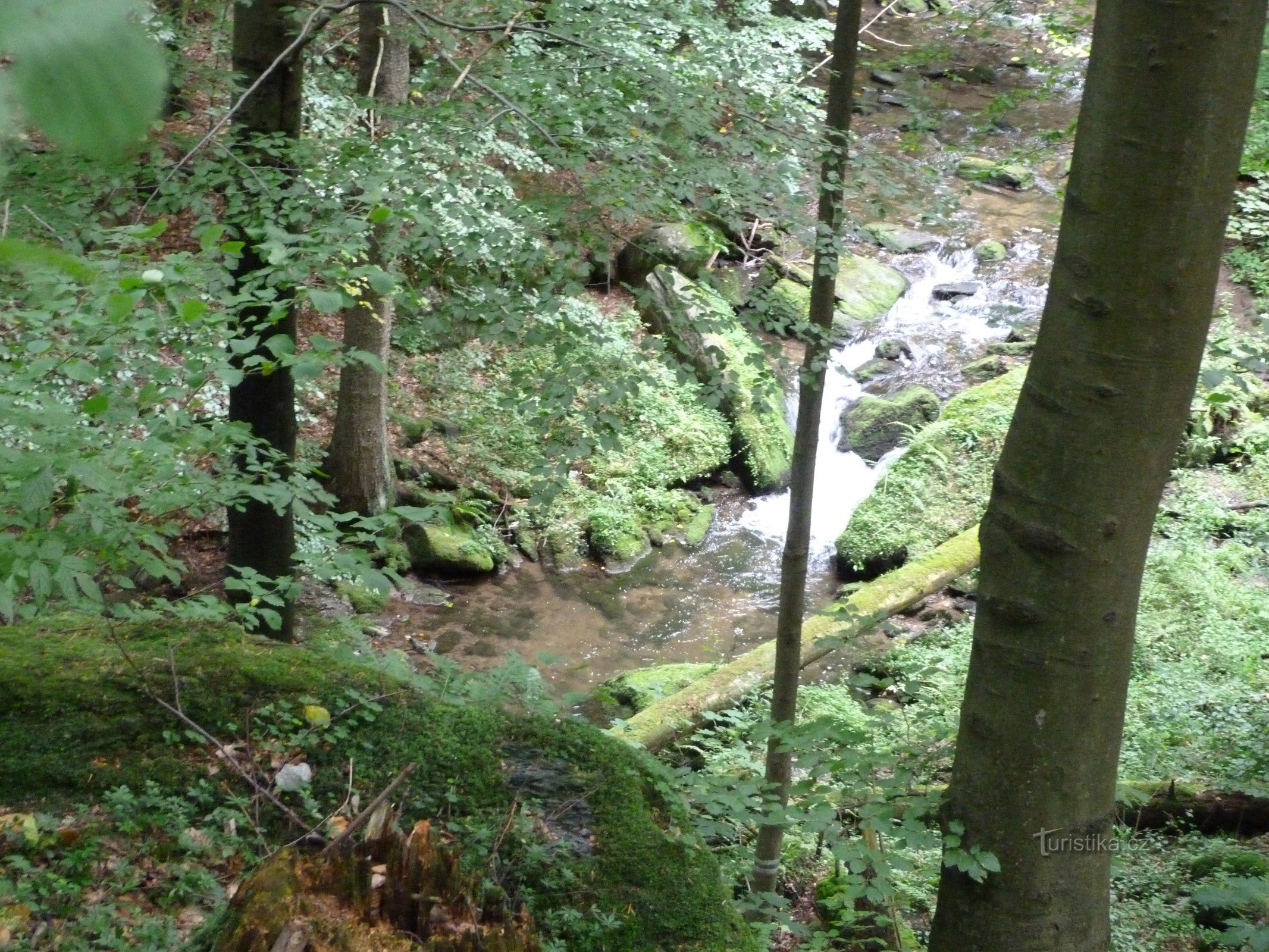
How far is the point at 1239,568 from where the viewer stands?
8812mm

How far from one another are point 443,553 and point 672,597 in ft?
7.53

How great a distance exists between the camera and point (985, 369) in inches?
514

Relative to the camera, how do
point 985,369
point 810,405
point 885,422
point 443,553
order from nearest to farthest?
point 810,405 < point 443,553 < point 885,422 < point 985,369

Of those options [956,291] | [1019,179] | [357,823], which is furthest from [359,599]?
[1019,179]

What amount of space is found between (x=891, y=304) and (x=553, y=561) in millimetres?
7119

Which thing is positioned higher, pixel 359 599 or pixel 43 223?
pixel 43 223

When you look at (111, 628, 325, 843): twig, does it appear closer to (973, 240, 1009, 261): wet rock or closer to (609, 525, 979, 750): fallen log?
(609, 525, 979, 750): fallen log

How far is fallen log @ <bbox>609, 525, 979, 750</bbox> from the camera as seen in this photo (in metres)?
6.73

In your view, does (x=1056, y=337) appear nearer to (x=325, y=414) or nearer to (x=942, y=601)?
(x=942, y=601)

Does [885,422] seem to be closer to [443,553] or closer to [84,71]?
[443,553]

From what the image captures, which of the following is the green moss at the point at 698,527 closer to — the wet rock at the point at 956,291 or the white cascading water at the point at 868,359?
the white cascading water at the point at 868,359

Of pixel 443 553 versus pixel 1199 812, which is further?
pixel 443 553

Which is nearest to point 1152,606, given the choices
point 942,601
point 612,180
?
point 942,601

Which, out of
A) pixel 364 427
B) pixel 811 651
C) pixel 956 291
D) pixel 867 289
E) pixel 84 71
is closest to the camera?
pixel 84 71
